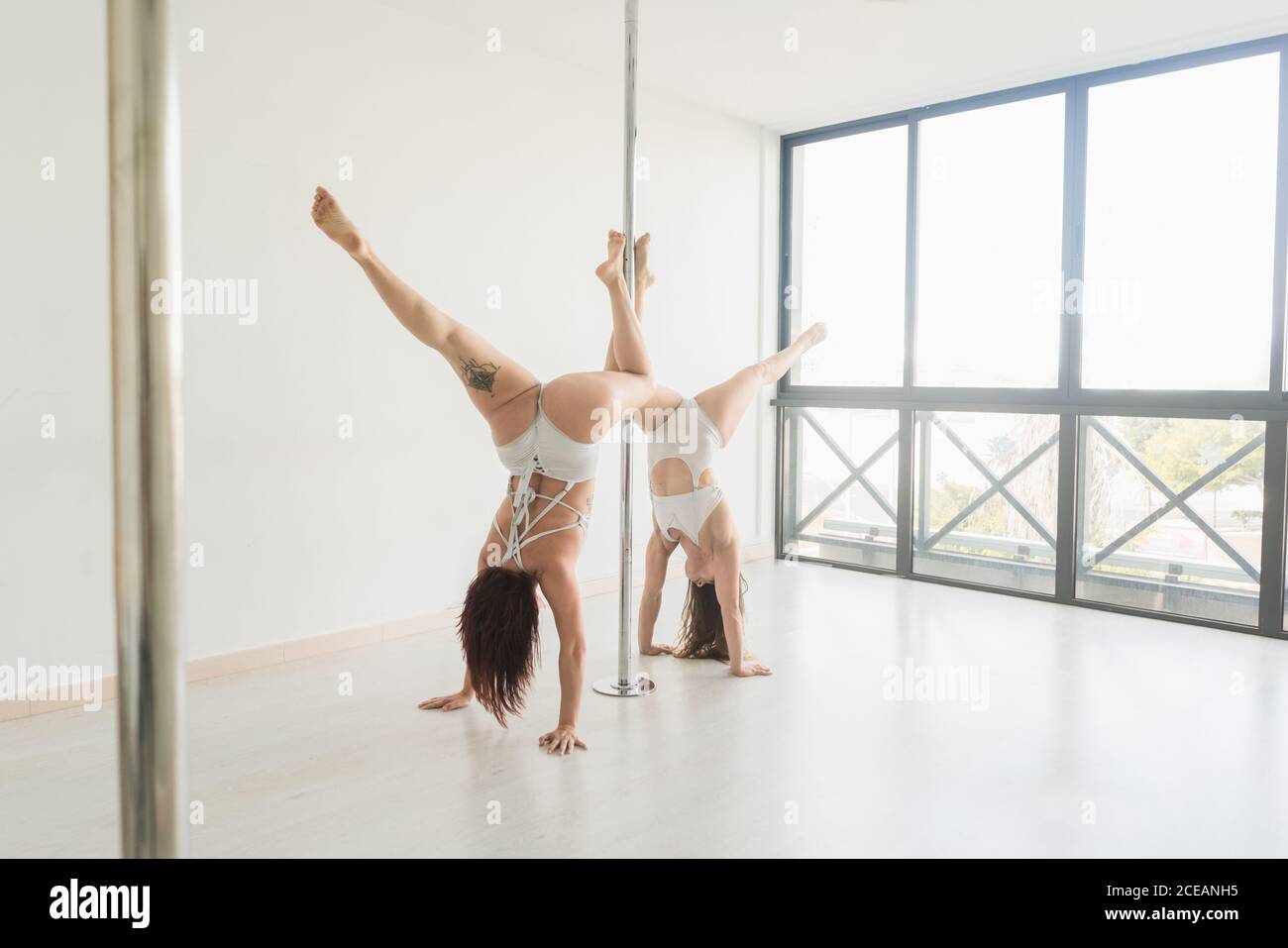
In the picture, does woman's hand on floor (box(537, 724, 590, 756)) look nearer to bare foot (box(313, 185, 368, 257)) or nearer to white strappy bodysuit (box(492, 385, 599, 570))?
white strappy bodysuit (box(492, 385, 599, 570))

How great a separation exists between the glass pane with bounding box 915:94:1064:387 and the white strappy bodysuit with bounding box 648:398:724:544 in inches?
92.2

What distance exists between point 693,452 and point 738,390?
326 millimetres

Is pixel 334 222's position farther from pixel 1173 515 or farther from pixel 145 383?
pixel 1173 515

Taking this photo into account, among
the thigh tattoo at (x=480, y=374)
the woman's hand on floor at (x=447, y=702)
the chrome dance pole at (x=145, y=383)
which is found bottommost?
the woman's hand on floor at (x=447, y=702)

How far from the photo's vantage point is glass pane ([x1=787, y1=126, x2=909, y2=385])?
5902 millimetres

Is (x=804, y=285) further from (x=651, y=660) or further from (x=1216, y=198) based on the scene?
(x=651, y=660)

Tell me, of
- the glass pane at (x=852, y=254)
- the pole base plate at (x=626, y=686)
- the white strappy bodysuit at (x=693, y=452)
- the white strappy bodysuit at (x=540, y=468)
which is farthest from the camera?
the glass pane at (x=852, y=254)

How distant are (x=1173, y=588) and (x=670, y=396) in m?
2.85

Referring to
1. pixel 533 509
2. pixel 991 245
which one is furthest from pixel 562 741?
pixel 991 245

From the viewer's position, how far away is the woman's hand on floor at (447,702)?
3447 millimetres

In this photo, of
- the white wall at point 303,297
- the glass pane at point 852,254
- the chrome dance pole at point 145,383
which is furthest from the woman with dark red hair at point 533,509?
the glass pane at point 852,254

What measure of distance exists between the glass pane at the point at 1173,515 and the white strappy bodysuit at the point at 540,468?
10.4ft

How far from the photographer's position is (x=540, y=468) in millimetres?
3152

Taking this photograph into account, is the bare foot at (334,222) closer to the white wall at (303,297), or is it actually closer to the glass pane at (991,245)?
the white wall at (303,297)
